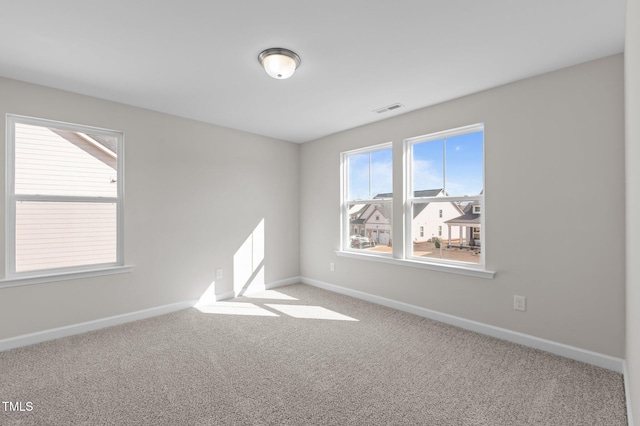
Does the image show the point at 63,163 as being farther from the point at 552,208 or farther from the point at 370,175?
the point at 552,208

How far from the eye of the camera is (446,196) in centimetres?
329

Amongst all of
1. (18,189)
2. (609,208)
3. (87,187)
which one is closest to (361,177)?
(609,208)

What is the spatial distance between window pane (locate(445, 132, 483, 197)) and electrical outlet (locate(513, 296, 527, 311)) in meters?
1.07

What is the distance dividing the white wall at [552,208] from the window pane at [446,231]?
0.22 m

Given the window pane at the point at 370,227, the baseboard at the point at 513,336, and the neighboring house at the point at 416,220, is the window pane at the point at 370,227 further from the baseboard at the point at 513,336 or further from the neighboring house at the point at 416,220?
the baseboard at the point at 513,336

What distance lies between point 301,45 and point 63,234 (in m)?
2.95

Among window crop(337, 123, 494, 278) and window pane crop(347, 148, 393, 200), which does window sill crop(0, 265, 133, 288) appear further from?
window pane crop(347, 148, 393, 200)

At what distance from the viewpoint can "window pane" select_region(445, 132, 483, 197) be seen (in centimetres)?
303

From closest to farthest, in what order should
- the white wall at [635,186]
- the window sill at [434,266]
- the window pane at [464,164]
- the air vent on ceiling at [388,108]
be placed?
the white wall at [635,186], the window sill at [434,266], the window pane at [464,164], the air vent on ceiling at [388,108]

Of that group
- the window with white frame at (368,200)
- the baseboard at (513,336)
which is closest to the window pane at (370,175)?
the window with white frame at (368,200)

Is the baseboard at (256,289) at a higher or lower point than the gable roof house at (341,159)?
lower

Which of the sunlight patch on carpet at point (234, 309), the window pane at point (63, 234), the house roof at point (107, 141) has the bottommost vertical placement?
the sunlight patch on carpet at point (234, 309)

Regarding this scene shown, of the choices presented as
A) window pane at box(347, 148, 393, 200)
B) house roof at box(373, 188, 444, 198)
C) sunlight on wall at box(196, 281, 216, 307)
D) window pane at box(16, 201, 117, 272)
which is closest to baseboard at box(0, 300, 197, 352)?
sunlight on wall at box(196, 281, 216, 307)

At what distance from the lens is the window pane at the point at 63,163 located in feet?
8.89
